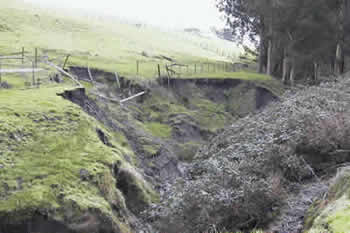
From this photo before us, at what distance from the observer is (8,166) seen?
10961 mm

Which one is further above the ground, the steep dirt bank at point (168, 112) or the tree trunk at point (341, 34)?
the tree trunk at point (341, 34)

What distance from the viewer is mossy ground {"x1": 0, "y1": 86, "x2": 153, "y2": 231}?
10.4 m

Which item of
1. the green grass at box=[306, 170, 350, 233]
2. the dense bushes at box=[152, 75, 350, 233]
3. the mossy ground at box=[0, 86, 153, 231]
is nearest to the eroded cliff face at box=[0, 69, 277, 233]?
the mossy ground at box=[0, 86, 153, 231]

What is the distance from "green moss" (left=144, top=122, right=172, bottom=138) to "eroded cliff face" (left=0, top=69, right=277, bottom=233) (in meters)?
0.43

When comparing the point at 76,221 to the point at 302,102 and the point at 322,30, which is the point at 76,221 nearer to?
the point at 302,102

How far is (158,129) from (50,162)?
1601 cm

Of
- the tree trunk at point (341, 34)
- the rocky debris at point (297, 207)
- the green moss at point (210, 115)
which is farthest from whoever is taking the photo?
the tree trunk at point (341, 34)

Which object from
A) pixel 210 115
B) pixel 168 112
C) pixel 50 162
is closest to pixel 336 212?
pixel 50 162

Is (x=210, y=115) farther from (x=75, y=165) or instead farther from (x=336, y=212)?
(x=336, y=212)

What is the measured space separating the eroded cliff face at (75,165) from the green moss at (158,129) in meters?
0.43

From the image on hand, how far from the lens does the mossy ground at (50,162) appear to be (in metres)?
10.4

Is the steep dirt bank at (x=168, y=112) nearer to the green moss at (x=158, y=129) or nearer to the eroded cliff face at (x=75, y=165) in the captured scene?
the green moss at (x=158, y=129)

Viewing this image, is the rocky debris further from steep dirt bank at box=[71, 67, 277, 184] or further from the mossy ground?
steep dirt bank at box=[71, 67, 277, 184]

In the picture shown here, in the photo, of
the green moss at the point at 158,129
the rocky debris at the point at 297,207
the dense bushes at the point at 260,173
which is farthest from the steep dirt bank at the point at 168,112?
the rocky debris at the point at 297,207
